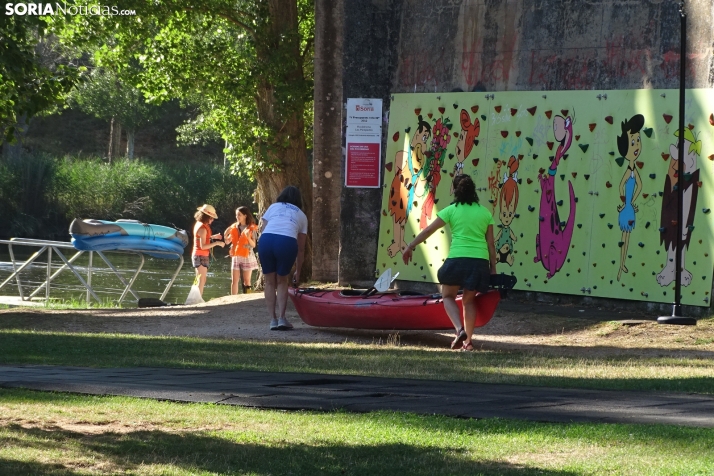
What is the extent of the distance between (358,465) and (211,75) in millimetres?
18539

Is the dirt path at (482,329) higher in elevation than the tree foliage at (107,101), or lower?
lower

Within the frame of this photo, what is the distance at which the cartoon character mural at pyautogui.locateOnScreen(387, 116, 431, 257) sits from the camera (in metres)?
17.8

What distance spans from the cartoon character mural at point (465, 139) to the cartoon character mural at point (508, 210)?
74cm

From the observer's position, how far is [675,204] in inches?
594

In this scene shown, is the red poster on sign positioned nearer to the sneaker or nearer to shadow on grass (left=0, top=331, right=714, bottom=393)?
the sneaker

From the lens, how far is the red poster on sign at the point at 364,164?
1833cm

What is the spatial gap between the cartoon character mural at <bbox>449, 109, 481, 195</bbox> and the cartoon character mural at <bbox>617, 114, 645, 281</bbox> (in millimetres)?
2404

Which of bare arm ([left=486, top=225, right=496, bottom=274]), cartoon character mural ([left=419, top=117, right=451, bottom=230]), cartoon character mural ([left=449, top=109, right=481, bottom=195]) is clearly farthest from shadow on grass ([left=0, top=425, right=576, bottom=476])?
cartoon character mural ([left=419, top=117, right=451, bottom=230])

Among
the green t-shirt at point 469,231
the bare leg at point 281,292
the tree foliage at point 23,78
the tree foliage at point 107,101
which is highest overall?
the tree foliage at point 107,101

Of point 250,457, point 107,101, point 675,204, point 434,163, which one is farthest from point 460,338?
point 107,101

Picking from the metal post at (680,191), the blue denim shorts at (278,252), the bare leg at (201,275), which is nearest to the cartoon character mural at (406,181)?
the blue denim shorts at (278,252)

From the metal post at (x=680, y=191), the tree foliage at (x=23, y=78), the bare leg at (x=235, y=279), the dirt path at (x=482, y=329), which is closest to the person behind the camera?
the tree foliage at (x=23, y=78)

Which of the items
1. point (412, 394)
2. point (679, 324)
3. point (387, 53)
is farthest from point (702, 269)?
point (412, 394)

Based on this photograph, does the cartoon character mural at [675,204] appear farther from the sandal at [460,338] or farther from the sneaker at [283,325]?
the sneaker at [283,325]
